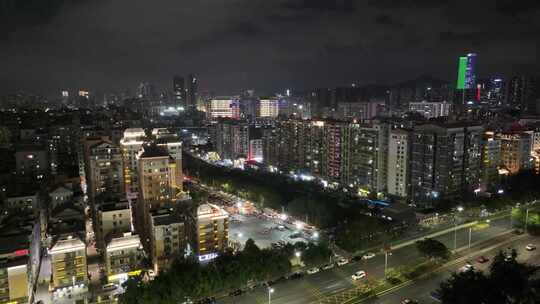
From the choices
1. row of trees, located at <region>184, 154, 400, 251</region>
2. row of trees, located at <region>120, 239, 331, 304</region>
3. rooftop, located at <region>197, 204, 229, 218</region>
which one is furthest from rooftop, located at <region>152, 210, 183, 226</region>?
row of trees, located at <region>184, 154, 400, 251</region>

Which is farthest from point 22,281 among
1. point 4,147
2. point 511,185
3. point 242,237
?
point 511,185

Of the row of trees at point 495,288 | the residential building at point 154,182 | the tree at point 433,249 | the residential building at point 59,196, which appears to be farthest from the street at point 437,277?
the residential building at point 59,196

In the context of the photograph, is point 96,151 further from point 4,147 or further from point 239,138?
point 239,138

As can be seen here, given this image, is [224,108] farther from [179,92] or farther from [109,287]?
[109,287]

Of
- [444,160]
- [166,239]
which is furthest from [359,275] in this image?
[444,160]

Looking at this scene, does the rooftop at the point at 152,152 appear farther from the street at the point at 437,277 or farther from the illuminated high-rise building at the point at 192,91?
the illuminated high-rise building at the point at 192,91

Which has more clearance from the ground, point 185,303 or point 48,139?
point 48,139
